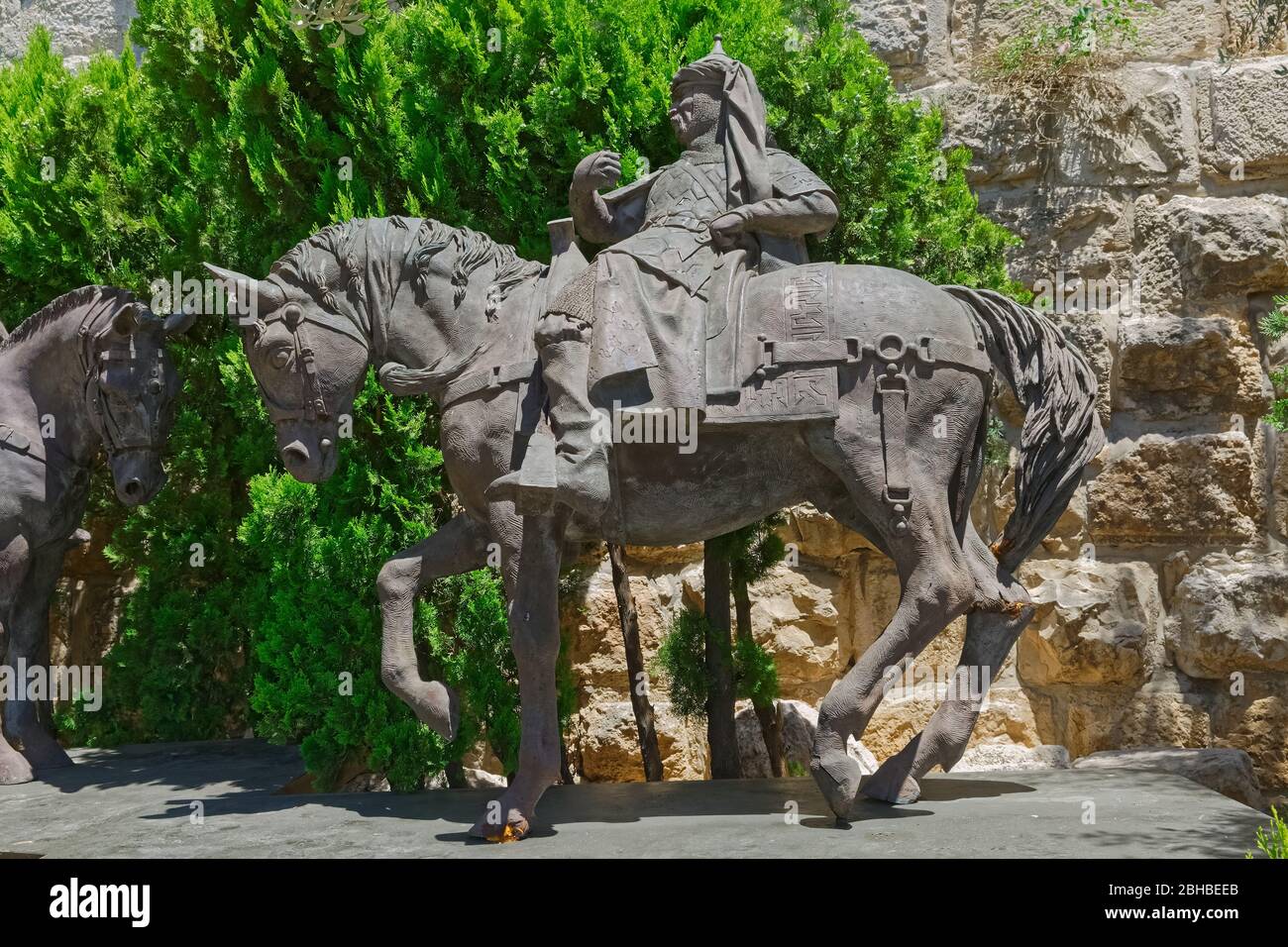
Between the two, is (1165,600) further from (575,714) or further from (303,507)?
(303,507)

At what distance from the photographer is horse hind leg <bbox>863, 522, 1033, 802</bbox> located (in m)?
4.84

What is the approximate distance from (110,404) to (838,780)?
3630 millimetres

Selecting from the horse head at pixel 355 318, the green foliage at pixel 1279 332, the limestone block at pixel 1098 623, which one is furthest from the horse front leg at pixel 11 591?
the green foliage at pixel 1279 332

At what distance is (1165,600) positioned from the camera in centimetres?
684

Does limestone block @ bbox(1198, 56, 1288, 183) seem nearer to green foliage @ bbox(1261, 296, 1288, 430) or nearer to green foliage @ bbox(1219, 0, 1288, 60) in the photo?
green foliage @ bbox(1219, 0, 1288, 60)

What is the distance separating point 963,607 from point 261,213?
3860mm

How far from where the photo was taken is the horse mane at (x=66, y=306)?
239 inches

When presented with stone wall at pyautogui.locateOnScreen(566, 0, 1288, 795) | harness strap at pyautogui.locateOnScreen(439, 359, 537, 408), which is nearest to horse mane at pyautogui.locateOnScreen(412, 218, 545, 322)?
harness strap at pyautogui.locateOnScreen(439, 359, 537, 408)

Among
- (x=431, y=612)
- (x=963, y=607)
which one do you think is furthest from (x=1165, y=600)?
(x=431, y=612)

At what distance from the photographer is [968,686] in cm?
484

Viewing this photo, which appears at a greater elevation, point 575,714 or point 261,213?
point 261,213

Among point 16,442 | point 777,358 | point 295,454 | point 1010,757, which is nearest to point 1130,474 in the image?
point 1010,757

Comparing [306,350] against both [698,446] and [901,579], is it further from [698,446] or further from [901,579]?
[901,579]

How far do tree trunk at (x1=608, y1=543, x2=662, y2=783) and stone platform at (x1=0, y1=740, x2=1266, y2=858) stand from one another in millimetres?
1054
